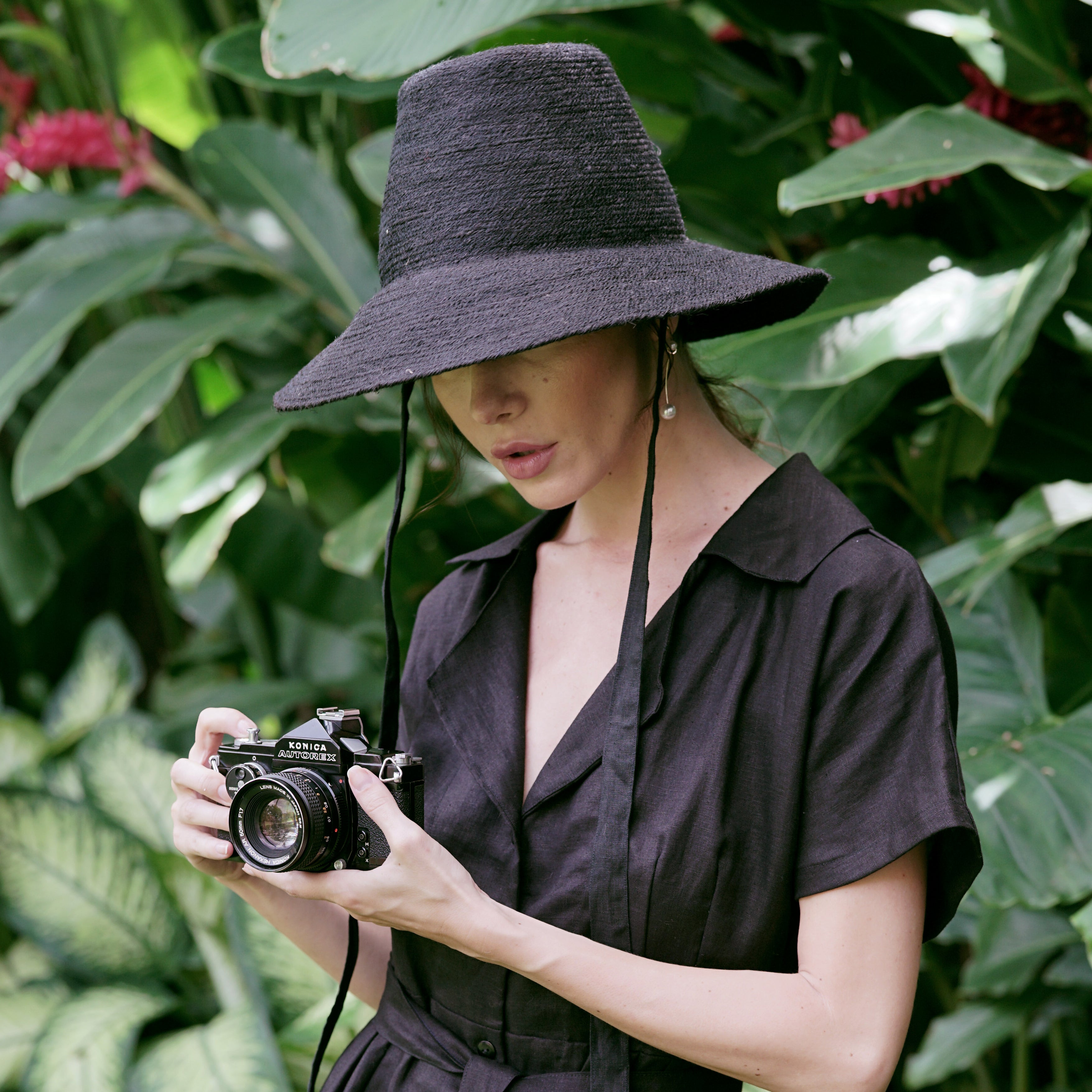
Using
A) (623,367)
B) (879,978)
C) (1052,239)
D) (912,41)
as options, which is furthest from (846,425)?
(879,978)

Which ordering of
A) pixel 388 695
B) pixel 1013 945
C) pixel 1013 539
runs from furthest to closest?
pixel 1013 945
pixel 1013 539
pixel 388 695

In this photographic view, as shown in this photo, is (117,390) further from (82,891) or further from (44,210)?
(82,891)

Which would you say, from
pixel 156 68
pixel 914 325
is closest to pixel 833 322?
pixel 914 325

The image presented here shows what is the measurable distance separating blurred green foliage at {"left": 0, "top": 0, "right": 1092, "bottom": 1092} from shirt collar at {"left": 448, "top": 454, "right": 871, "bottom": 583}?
201 mm

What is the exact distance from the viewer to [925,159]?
1142 millimetres

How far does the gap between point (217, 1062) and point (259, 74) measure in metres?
1.40

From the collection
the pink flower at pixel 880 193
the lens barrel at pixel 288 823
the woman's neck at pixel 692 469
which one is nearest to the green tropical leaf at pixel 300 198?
the pink flower at pixel 880 193

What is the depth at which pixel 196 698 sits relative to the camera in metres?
2.30

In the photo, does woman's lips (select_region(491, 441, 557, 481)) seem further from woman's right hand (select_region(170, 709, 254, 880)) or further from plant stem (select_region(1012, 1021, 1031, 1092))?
plant stem (select_region(1012, 1021, 1031, 1092))

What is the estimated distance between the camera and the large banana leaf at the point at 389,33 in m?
1.22

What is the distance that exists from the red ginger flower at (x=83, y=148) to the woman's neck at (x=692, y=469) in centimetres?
156

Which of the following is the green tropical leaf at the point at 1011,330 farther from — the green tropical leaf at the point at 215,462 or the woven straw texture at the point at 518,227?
the green tropical leaf at the point at 215,462

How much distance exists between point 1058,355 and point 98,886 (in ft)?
5.56

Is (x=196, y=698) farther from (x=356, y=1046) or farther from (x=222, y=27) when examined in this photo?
(x=356, y=1046)
